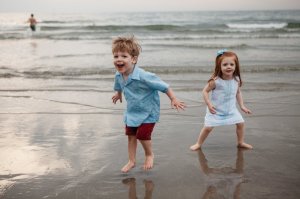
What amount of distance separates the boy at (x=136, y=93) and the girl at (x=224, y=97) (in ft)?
2.73

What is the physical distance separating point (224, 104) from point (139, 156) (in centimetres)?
121

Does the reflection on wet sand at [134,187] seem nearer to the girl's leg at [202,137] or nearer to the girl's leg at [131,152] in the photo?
the girl's leg at [131,152]

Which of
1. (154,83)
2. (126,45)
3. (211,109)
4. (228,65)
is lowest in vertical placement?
(211,109)

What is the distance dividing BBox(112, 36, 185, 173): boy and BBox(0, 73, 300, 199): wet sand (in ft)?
1.04

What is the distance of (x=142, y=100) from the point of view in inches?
152

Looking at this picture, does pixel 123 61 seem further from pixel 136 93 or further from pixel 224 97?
pixel 224 97

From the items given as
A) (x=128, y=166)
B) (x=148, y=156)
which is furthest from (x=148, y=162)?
(x=128, y=166)

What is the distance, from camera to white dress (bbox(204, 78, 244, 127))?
460cm

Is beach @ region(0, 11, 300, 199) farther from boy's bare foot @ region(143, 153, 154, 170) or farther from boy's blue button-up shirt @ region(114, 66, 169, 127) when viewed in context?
boy's blue button-up shirt @ region(114, 66, 169, 127)

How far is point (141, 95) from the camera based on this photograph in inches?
152

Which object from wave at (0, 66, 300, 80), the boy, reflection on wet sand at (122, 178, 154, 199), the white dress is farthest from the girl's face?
wave at (0, 66, 300, 80)

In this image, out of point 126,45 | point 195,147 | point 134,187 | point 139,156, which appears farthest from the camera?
point 195,147

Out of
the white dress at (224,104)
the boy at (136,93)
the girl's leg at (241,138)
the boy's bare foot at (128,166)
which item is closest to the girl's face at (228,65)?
the white dress at (224,104)

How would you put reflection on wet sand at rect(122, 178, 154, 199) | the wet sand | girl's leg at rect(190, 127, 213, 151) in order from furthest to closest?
girl's leg at rect(190, 127, 213, 151)
the wet sand
reflection on wet sand at rect(122, 178, 154, 199)
